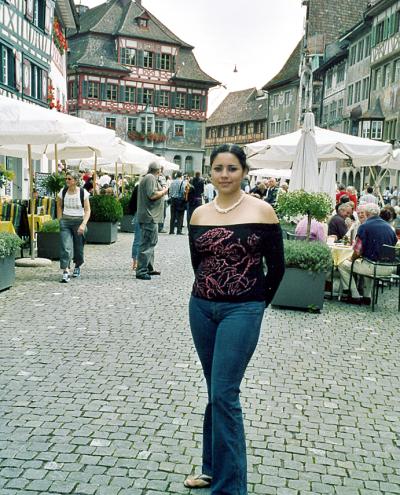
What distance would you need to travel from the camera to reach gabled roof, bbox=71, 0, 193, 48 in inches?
2463

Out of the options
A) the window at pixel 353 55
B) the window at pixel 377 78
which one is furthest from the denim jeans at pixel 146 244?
the window at pixel 353 55

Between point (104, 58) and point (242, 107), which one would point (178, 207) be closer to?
point (104, 58)

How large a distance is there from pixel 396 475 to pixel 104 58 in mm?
61179

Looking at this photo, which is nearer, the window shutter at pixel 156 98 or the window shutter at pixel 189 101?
the window shutter at pixel 156 98

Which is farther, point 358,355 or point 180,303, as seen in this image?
point 180,303

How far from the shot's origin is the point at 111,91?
62.2 m

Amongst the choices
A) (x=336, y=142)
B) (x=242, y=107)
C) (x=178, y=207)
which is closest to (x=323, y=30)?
(x=242, y=107)

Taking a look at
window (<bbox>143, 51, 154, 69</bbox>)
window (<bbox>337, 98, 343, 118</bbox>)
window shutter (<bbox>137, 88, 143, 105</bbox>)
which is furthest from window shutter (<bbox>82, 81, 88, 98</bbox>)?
window (<bbox>337, 98, 343, 118</bbox>)

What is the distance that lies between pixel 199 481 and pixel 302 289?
5.58 metres

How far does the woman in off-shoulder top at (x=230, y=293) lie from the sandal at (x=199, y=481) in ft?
0.97

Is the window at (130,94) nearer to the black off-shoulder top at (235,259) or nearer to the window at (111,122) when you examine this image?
the window at (111,122)

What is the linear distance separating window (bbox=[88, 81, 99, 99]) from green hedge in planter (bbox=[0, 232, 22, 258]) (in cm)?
5349

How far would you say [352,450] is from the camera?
4.48 metres

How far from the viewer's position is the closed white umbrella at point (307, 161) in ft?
37.2
